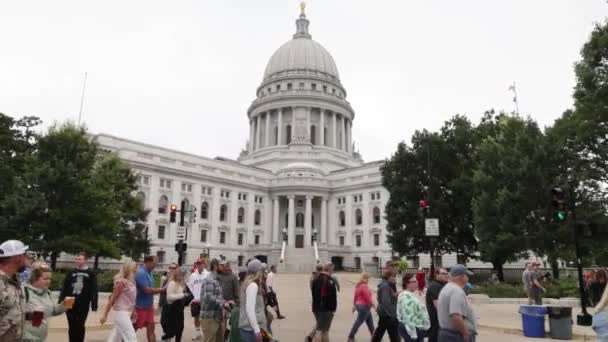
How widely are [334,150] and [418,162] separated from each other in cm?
4928

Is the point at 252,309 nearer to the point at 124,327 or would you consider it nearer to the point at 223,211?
the point at 124,327

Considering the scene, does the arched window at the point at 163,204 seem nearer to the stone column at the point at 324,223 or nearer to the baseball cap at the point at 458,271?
the stone column at the point at 324,223

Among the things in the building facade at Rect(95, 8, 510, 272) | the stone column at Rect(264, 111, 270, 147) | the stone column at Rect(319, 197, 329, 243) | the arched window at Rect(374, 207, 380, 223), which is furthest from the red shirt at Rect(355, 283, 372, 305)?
the stone column at Rect(264, 111, 270, 147)

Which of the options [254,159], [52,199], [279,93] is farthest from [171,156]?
[52,199]

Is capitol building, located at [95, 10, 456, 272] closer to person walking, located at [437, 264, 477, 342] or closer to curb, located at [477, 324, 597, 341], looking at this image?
curb, located at [477, 324, 597, 341]

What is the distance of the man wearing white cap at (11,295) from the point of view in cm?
467

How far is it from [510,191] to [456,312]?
26.9 meters

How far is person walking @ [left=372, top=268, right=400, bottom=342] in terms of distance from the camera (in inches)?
392

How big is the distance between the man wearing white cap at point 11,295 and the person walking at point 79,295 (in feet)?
16.1

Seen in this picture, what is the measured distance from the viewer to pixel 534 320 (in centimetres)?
1316

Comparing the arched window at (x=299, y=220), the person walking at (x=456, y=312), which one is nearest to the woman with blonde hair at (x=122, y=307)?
the person walking at (x=456, y=312)

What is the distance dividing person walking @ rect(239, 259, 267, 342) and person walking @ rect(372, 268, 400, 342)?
3403 mm

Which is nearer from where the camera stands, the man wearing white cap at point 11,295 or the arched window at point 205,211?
the man wearing white cap at point 11,295

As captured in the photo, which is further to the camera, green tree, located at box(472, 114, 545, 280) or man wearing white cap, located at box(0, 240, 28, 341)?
green tree, located at box(472, 114, 545, 280)
